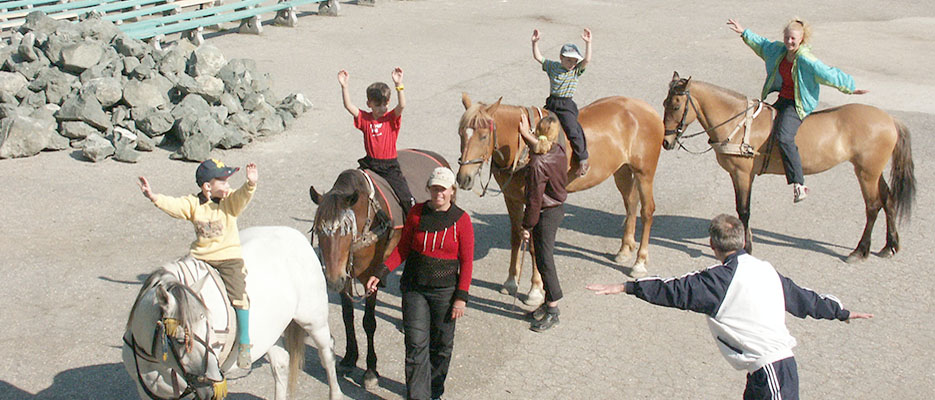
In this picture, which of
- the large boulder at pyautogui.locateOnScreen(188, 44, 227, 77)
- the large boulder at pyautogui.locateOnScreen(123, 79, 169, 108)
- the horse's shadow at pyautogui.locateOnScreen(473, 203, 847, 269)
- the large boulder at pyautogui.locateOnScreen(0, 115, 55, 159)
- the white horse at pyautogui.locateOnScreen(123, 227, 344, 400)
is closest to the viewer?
the white horse at pyautogui.locateOnScreen(123, 227, 344, 400)

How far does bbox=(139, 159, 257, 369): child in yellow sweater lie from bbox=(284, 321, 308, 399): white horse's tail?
2.78 feet

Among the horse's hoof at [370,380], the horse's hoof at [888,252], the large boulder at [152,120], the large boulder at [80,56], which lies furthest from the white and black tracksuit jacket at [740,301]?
the large boulder at [80,56]

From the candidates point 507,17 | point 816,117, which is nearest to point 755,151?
point 816,117

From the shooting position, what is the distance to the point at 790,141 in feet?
27.6

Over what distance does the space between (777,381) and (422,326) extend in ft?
7.67

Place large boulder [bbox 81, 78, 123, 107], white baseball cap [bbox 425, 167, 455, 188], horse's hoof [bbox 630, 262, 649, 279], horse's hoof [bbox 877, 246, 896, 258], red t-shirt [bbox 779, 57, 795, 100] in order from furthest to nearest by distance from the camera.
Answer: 1. large boulder [bbox 81, 78, 123, 107]
2. horse's hoof [bbox 877, 246, 896, 258]
3. red t-shirt [bbox 779, 57, 795, 100]
4. horse's hoof [bbox 630, 262, 649, 279]
5. white baseball cap [bbox 425, 167, 455, 188]

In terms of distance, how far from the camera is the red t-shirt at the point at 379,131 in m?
6.59

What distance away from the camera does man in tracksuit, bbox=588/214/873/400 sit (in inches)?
178

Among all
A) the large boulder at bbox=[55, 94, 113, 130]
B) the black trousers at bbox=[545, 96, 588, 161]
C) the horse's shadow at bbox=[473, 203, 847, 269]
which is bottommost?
the horse's shadow at bbox=[473, 203, 847, 269]

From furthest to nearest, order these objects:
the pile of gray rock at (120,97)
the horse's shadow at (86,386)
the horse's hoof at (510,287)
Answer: the pile of gray rock at (120,97), the horse's hoof at (510,287), the horse's shadow at (86,386)

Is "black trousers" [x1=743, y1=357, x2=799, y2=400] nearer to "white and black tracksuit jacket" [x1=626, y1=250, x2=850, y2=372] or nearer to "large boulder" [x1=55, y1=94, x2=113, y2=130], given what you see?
"white and black tracksuit jacket" [x1=626, y1=250, x2=850, y2=372]

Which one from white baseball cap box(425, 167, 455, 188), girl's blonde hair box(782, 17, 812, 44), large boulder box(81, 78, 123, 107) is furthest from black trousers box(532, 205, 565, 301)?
large boulder box(81, 78, 123, 107)

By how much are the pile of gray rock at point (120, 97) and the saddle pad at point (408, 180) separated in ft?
15.1

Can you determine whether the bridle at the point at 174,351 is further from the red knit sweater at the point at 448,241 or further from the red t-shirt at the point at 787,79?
the red t-shirt at the point at 787,79
